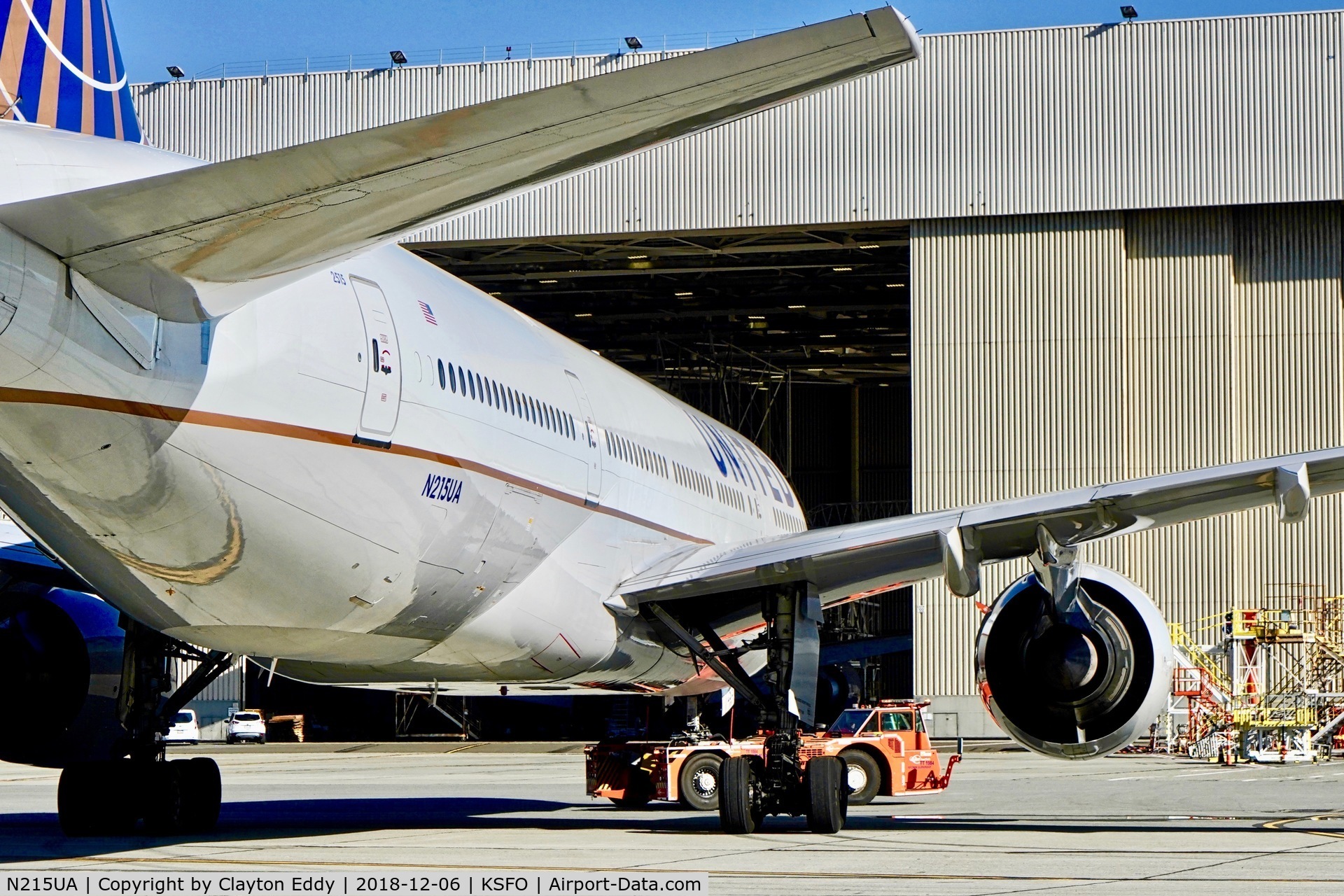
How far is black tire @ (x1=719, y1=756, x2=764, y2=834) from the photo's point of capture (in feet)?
40.3

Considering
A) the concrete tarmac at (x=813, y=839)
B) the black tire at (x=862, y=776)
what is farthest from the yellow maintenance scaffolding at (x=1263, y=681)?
the black tire at (x=862, y=776)

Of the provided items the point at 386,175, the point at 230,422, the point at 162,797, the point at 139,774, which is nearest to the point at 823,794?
the point at 162,797

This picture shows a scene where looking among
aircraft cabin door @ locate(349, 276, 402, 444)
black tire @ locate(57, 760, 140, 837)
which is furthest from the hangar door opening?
aircraft cabin door @ locate(349, 276, 402, 444)

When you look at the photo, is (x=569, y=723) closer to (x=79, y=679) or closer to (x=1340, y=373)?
(x=1340, y=373)

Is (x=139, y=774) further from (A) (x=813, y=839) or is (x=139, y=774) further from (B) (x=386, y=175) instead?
(B) (x=386, y=175)

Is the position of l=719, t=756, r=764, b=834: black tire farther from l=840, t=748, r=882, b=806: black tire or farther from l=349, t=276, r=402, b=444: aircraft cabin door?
l=349, t=276, r=402, b=444: aircraft cabin door

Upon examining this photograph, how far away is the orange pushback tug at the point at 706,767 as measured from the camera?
15273mm

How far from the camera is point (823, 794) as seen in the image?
40.7ft

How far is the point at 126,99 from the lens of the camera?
10.5 metres

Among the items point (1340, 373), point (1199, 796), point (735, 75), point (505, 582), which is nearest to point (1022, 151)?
point (1340, 373)

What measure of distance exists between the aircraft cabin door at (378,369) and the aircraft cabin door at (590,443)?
3412 mm

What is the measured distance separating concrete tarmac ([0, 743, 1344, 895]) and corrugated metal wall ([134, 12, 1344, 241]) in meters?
13.4

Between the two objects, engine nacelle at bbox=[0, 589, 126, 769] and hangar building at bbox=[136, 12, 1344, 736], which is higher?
hangar building at bbox=[136, 12, 1344, 736]

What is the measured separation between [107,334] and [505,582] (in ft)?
15.3
